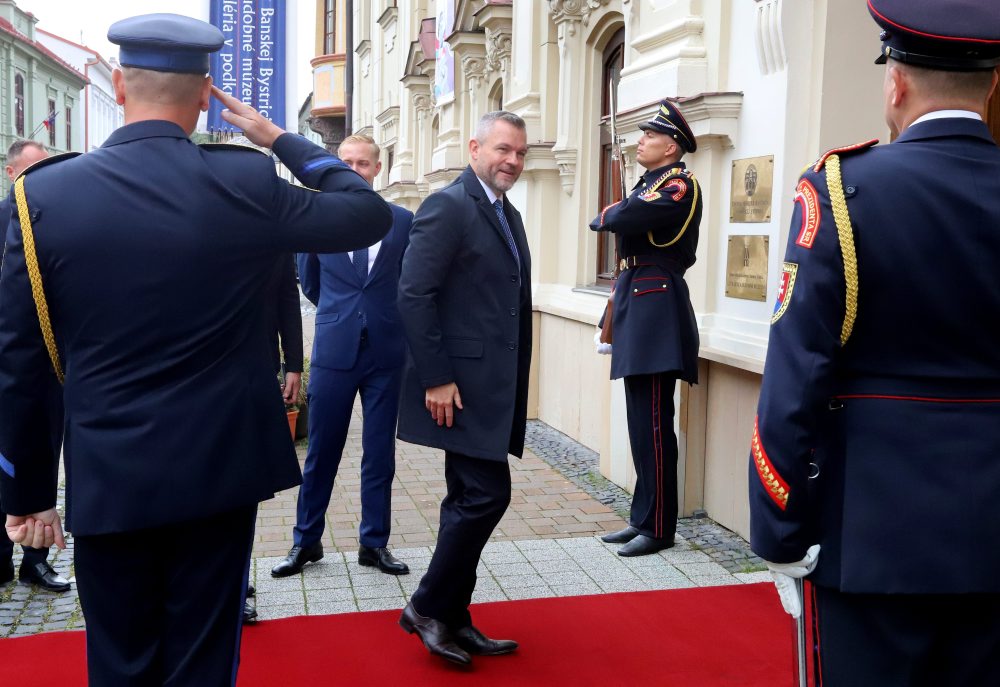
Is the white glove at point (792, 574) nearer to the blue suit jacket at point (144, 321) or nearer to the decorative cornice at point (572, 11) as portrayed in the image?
the blue suit jacket at point (144, 321)

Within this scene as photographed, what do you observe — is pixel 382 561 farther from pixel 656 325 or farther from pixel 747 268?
pixel 747 268

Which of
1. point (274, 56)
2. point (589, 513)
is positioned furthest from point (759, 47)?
point (274, 56)

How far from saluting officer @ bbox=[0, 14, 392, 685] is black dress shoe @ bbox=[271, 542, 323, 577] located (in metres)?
2.23

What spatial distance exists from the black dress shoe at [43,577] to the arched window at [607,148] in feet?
15.3

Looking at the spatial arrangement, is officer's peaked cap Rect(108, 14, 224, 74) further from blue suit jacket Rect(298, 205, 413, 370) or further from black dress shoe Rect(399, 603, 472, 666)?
blue suit jacket Rect(298, 205, 413, 370)

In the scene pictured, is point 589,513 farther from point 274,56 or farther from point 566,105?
point 274,56

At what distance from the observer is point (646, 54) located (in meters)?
6.29

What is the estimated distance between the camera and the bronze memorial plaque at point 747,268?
17.0 ft

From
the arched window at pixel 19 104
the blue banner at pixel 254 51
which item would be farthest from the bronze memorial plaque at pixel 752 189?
the arched window at pixel 19 104

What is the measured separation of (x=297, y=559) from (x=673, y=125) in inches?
108

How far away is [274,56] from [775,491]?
1078 cm

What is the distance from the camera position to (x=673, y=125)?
520cm

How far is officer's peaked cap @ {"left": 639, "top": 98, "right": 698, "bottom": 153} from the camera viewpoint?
5.21m

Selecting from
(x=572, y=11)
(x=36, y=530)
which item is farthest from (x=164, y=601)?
(x=572, y=11)
